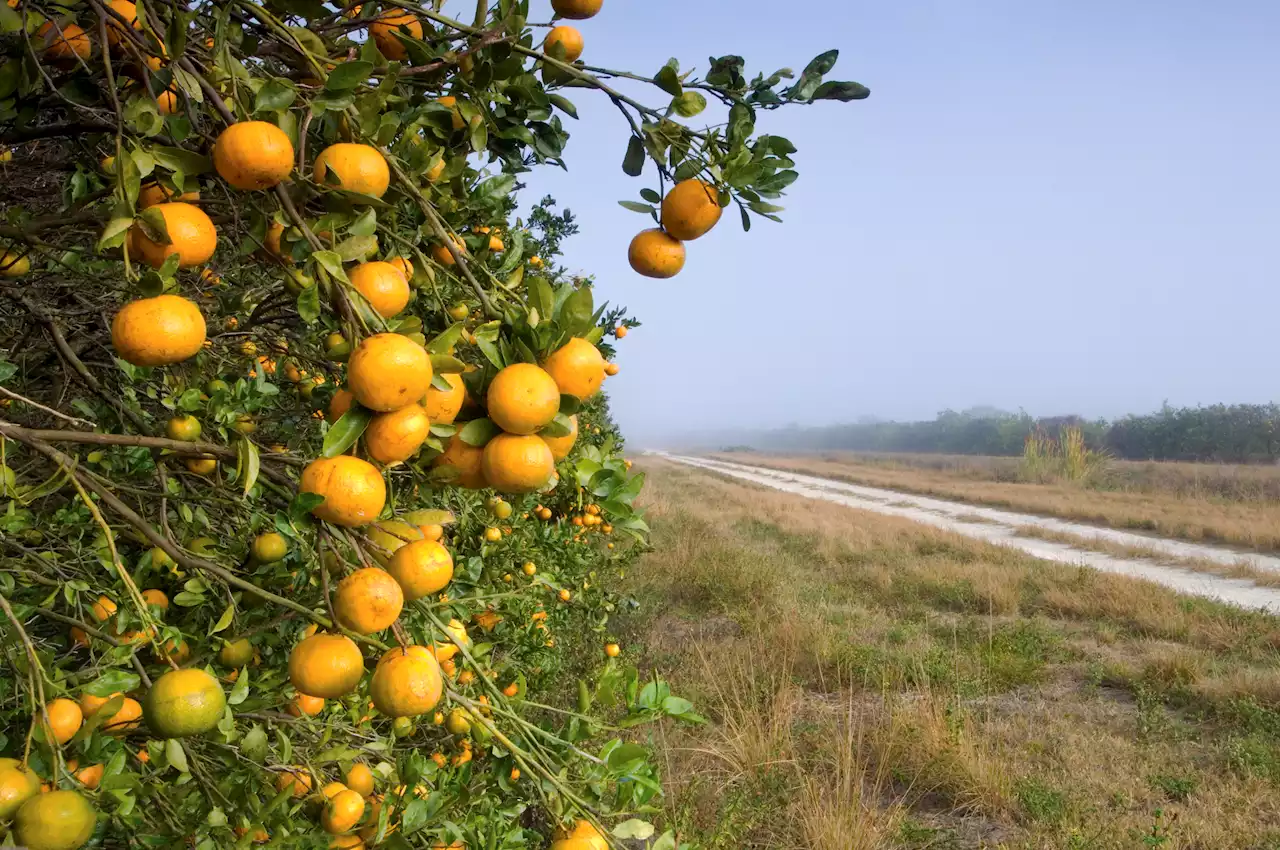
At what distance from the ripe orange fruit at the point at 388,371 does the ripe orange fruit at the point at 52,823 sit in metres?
0.46

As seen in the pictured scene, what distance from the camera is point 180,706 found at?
0.76 meters

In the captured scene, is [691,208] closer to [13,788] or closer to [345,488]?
[345,488]

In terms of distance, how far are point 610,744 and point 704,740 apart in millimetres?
3537

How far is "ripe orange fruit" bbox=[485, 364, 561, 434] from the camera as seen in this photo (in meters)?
0.74

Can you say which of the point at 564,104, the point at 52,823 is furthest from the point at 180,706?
the point at 564,104

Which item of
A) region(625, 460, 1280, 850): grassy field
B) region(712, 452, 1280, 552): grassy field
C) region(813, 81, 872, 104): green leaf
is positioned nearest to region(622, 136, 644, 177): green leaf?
region(813, 81, 872, 104): green leaf

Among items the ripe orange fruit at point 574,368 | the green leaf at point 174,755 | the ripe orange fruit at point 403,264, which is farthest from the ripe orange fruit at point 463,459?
the green leaf at point 174,755

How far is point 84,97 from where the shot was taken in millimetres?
1050

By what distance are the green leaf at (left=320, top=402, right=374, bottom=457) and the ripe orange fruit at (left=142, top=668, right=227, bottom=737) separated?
0.91 feet

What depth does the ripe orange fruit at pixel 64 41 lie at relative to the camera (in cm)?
101

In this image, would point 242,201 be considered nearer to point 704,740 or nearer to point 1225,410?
point 704,740

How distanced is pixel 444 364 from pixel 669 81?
526mm

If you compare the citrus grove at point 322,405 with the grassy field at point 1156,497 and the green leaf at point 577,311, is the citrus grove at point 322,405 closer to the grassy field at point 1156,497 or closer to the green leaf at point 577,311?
the green leaf at point 577,311

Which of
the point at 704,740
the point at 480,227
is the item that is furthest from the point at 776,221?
the point at 704,740
